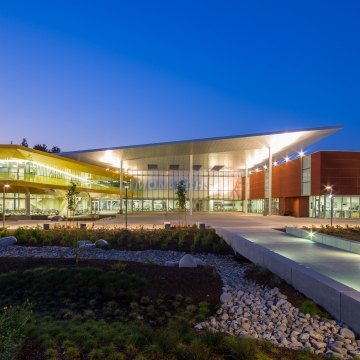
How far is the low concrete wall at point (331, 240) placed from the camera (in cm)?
1477

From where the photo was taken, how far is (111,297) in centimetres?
953

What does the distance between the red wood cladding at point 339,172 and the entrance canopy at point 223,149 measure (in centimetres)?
267

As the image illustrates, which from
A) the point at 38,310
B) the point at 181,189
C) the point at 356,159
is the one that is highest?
the point at 356,159

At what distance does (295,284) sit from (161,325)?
3249 mm

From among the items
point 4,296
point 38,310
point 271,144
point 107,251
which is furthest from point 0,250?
point 271,144

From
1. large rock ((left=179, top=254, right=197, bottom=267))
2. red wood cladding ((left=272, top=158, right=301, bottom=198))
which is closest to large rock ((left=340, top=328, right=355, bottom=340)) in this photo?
large rock ((left=179, top=254, right=197, bottom=267))

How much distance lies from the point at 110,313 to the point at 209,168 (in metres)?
71.8

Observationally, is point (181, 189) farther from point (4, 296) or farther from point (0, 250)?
point (4, 296)

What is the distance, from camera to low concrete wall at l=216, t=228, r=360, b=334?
688 centimetres

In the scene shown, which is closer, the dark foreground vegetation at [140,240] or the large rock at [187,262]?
the large rock at [187,262]

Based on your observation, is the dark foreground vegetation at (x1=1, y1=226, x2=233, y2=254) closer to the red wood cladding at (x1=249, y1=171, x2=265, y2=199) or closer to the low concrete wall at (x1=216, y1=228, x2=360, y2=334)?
the low concrete wall at (x1=216, y1=228, x2=360, y2=334)

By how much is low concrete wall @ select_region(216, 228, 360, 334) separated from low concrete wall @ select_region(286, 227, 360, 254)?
406 centimetres

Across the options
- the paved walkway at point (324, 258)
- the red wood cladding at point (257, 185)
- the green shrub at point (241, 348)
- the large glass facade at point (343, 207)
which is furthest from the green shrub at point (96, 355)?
the red wood cladding at point (257, 185)

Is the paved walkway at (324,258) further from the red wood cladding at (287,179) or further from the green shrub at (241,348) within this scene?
the red wood cladding at (287,179)
